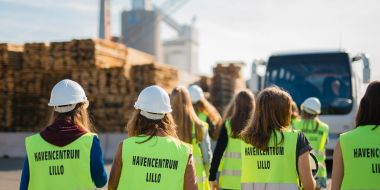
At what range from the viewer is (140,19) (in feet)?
169

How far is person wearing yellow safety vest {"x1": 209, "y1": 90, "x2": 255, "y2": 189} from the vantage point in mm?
5812

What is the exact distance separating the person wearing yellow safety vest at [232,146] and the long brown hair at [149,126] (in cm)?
204

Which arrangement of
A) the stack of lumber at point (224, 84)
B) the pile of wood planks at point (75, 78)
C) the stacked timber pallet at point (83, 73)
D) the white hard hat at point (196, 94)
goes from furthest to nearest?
the stack of lumber at point (224, 84) → the pile of wood planks at point (75, 78) → the stacked timber pallet at point (83, 73) → the white hard hat at point (196, 94)

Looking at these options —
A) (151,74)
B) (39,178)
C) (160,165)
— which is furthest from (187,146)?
(151,74)

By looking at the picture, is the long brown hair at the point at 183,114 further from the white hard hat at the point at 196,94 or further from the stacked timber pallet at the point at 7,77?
the stacked timber pallet at the point at 7,77

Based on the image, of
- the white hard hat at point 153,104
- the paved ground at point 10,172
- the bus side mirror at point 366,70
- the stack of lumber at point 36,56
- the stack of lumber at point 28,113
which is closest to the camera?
the white hard hat at point 153,104

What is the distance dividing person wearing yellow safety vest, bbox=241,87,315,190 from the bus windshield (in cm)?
919

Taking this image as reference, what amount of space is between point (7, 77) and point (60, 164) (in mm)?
15246

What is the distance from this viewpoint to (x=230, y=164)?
239 inches

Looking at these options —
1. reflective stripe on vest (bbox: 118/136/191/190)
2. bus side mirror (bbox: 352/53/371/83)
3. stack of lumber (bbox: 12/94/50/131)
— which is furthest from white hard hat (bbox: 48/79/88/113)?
stack of lumber (bbox: 12/94/50/131)

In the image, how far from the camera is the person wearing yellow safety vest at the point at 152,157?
3693 millimetres

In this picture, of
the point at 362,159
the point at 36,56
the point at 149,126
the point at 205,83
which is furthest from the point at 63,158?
the point at 205,83

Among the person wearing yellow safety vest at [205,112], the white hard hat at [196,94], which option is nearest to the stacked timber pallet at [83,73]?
the white hard hat at [196,94]

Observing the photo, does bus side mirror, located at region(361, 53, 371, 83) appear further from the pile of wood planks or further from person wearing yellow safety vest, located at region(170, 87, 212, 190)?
person wearing yellow safety vest, located at region(170, 87, 212, 190)
